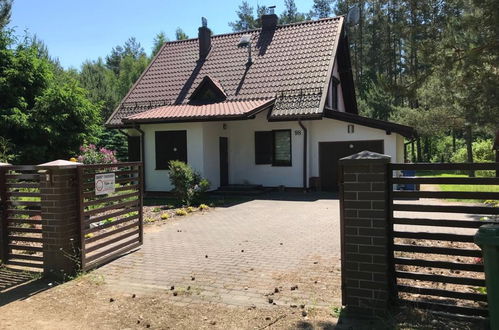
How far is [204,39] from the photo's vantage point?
21.9 m

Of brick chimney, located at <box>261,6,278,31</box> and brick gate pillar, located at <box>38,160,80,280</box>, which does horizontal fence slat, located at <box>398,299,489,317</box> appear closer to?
brick gate pillar, located at <box>38,160,80,280</box>

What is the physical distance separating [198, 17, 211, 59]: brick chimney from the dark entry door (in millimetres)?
5644

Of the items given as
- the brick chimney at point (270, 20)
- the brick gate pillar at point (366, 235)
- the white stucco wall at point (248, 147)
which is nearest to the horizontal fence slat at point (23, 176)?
the brick gate pillar at point (366, 235)

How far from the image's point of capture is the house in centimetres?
1667

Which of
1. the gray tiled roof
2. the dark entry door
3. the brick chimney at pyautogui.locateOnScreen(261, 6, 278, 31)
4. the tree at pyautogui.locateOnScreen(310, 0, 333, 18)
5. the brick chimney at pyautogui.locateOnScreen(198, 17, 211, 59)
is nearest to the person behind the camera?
the gray tiled roof

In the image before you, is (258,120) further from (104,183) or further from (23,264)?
(23,264)

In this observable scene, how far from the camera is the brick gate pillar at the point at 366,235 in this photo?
4457mm

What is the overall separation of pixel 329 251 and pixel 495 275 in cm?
401

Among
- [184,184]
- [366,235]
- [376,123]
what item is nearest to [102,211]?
[366,235]

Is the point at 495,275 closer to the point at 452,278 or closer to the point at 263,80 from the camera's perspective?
the point at 452,278

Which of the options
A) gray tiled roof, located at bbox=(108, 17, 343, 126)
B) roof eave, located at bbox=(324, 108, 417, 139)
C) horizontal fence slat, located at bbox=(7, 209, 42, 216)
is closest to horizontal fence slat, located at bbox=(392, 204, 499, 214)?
horizontal fence slat, located at bbox=(7, 209, 42, 216)

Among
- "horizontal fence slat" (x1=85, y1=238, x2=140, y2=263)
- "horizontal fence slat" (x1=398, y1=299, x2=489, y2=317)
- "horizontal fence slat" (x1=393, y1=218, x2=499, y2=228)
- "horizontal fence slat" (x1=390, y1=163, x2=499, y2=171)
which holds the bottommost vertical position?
"horizontal fence slat" (x1=398, y1=299, x2=489, y2=317)

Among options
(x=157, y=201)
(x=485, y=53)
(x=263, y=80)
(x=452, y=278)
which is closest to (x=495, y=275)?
(x=452, y=278)

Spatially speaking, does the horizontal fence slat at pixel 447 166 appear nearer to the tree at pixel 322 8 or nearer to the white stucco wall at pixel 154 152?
the white stucco wall at pixel 154 152
